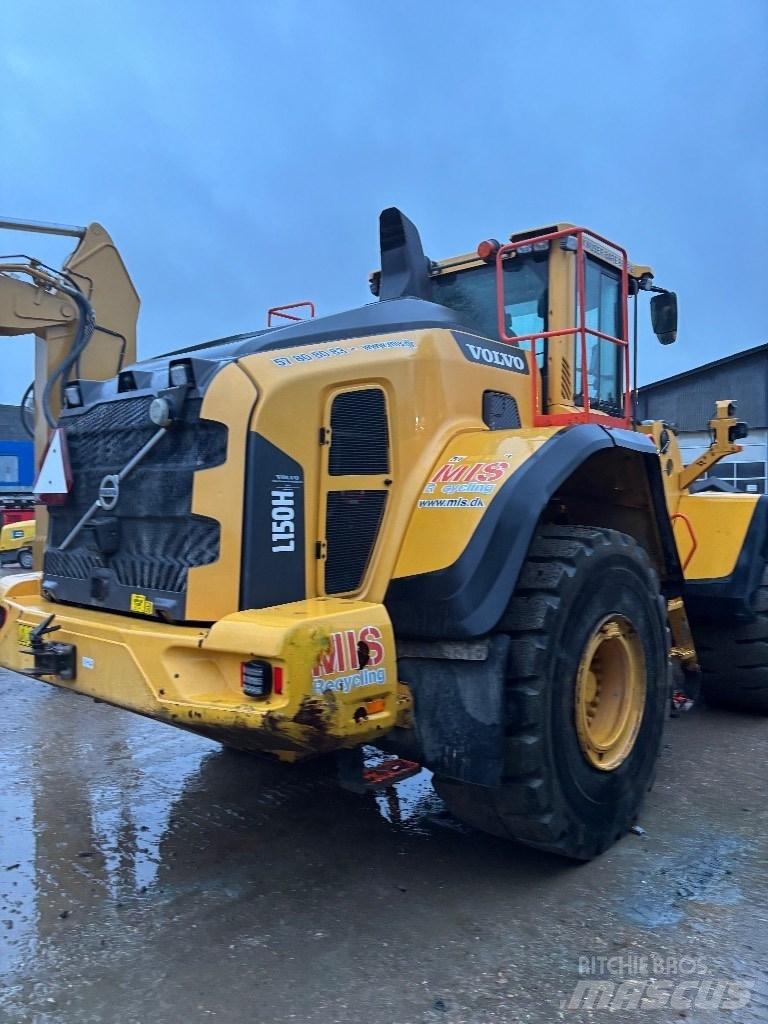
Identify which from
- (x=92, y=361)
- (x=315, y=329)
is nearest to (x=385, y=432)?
(x=315, y=329)

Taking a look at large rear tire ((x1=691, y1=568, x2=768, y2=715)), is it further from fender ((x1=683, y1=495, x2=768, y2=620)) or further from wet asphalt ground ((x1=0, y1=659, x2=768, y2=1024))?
wet asphalt ground ((x1=0, y1=659, x2=768, y2=1024))

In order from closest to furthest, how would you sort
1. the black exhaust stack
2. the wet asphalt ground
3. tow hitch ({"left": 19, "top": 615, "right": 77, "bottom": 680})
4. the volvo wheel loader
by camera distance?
the wet asphalt ground < the volvo wheel loader < tow hitch ({"left": 19, "top": 615, "right": 77, "bottom": 680}) < the black exhaust stack

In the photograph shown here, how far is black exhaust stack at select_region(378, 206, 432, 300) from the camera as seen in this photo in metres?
4.69

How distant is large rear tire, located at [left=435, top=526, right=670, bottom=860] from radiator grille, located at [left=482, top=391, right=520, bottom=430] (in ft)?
1.73

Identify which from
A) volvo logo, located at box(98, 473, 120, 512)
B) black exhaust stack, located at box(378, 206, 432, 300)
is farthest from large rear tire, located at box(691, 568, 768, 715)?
volvo logo, located at box(98, 473, 120, 512)

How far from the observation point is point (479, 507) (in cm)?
330

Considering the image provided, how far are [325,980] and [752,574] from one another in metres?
3.69

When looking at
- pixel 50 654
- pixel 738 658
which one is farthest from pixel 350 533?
pixel 738 658

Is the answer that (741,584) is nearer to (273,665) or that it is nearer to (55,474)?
(273,665)

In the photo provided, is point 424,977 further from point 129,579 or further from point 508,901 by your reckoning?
point 129,579

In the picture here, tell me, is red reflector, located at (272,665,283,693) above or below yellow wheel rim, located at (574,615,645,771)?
above

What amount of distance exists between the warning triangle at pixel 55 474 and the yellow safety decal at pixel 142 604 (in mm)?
762

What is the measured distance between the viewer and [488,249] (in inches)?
171

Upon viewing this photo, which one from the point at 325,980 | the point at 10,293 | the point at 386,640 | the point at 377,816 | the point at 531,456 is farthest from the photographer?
the point at 10,293
